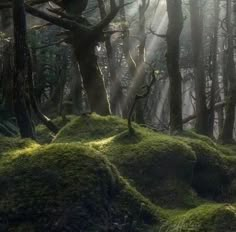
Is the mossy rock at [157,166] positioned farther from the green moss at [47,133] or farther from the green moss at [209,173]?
the green moss at [47,133]

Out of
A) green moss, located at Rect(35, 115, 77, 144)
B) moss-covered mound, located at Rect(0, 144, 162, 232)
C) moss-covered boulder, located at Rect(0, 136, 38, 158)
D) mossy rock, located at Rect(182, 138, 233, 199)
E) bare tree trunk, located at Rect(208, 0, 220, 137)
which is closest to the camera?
moss-covered mound, located at Rect(0, 144, 162, 232)

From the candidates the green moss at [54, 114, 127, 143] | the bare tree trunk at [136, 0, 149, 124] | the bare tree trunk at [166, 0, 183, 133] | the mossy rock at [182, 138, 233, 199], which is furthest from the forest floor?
the bare tree trunk at [136, 0, 149, 124]

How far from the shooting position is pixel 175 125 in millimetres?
10086

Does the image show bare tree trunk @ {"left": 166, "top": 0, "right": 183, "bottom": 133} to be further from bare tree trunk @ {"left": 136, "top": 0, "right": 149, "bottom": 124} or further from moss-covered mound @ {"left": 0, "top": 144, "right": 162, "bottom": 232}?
moss-covered mound @ {"left": 0, "top": 144, "right": 162, "bottom": 232}

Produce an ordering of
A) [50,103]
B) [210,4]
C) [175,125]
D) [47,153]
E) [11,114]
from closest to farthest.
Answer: [47,153], [175,125], [11,114], [50,103], [210,4]

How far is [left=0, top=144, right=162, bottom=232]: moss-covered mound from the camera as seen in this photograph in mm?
4684

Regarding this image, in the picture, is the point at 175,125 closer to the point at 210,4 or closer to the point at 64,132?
the point at 64,132

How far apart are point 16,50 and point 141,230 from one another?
309 centimetres

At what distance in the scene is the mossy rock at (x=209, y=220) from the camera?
4898mm

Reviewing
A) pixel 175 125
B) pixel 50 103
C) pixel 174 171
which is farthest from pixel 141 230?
pixel 50 103

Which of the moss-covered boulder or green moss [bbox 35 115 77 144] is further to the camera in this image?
green moss [bbox 35 115 77 144]

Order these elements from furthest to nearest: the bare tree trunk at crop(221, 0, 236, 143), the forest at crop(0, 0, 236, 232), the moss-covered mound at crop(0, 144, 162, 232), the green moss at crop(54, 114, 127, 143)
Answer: the bare tree trunk at crop(221, 0, 236, 143)
the green moss at crop(54, 114, 127, 143)
the forest at crop(0, 0, 236, 232)
the moss-covered mound at crop(0, 144, 162, 232)

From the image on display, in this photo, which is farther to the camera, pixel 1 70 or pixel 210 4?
pixel 210 4

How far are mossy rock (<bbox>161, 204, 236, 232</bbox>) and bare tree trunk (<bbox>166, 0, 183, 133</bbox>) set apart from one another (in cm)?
492
